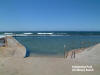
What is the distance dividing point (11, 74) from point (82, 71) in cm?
272

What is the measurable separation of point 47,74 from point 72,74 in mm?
939

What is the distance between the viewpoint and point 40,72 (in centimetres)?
409

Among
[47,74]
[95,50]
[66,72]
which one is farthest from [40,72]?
[95,50]

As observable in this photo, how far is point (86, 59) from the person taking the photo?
558 cm

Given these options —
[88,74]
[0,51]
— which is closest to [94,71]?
[88,74]

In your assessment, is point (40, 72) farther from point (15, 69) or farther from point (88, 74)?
point (88, 74)

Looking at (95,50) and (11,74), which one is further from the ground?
(95,50)

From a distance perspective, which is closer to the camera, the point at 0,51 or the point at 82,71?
the point at 82,71

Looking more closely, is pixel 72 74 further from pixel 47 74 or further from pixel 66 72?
pixel 47 74

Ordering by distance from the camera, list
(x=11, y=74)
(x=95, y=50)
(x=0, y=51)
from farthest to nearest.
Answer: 1. (x=0, y=51)
2. (x=95, y=50)
3. (x=11, y=74)

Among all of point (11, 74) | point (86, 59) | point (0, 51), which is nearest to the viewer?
point (11, 74)

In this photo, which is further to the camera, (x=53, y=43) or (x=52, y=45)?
(x=53, y=43)

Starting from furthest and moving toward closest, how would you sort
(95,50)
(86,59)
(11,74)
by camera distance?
(95,50)
(86,59)
(11,74)

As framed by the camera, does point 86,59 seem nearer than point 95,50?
Yes
